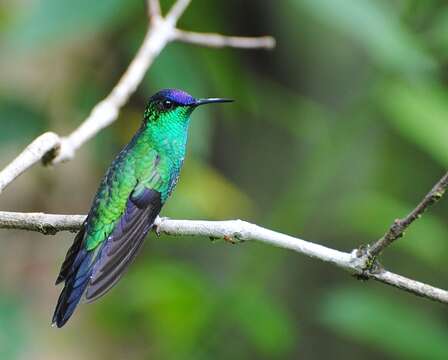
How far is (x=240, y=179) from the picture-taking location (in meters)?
6.19

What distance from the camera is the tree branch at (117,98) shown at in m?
2.86

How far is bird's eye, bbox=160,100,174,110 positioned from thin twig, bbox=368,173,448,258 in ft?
5.37

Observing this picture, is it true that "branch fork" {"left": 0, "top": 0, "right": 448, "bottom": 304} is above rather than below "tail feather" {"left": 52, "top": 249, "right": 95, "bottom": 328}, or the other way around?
above

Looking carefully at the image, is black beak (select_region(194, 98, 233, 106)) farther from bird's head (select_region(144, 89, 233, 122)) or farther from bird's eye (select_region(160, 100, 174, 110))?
bird's eye (select_region(160, 100, 174, 110))

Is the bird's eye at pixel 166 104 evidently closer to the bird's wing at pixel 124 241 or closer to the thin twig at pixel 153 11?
the thin twig at pixel 153 11

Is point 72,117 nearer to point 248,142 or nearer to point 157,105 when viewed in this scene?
point 157,105

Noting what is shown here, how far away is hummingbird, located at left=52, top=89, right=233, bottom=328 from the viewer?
290 centimetres

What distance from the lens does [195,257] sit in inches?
221

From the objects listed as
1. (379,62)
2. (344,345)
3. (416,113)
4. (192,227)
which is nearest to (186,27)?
(379,62)

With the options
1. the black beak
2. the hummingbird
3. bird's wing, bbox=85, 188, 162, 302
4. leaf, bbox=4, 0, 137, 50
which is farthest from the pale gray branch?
the black beak

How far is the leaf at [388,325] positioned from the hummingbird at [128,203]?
3.19 feet

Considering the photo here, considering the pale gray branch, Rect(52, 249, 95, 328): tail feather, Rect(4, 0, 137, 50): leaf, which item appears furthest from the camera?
Rect(4, 0, 137, 50): leaf

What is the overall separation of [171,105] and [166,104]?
23mm

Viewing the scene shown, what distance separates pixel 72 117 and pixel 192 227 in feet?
6.28
